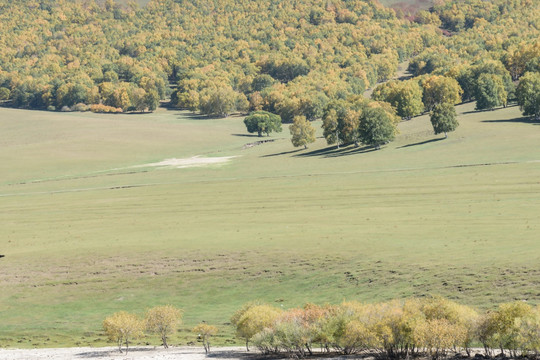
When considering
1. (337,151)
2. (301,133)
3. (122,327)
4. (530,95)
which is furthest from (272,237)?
(530,95)

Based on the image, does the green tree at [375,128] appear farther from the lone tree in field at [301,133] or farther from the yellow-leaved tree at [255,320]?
the yellow-leaved tree at [255,320]

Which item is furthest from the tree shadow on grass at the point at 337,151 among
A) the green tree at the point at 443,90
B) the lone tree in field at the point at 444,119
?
the green tree at the point at 443,90

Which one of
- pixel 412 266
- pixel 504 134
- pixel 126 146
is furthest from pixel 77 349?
pixel 126 146

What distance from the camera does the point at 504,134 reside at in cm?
14838

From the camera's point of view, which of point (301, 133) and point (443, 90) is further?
point (443, 90)

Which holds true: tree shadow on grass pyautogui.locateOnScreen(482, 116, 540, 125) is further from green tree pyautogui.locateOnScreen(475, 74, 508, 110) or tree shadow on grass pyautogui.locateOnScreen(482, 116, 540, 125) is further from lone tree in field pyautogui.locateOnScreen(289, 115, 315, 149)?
lone tree in field pyautogui.locateOnScreen(289, 115, 315, 149)

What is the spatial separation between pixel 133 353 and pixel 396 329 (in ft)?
63.1

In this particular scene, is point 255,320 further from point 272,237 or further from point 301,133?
point 301,133

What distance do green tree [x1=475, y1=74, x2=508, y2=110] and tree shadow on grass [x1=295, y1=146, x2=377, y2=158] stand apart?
42.3 meters

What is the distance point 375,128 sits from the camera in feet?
502

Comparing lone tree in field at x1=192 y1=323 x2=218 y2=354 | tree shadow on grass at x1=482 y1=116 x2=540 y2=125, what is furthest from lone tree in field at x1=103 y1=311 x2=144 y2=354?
tree shadow on grass at x1=482 y1=116 x2=540 y2=125

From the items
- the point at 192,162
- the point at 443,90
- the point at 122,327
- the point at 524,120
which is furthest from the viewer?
the point at 443,90

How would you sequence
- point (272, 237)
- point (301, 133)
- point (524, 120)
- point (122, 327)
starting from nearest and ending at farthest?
1. point (122, 327)
2. point (272, 237)
3. point (524, 120)
4. point (301, 133)

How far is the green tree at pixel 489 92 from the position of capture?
184875 mm
